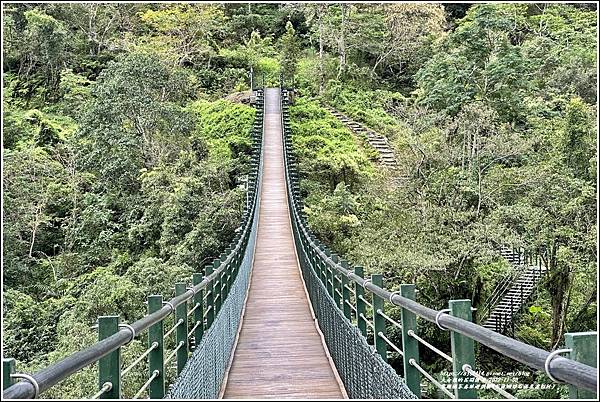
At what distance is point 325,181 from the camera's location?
637 inches

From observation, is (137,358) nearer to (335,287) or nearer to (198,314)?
(198,314)

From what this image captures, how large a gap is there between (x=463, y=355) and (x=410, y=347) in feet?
1.90

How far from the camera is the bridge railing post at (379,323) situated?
9.38 ft

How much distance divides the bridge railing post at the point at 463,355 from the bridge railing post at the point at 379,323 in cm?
106

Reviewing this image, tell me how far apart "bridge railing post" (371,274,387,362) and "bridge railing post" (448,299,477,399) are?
1062 mm

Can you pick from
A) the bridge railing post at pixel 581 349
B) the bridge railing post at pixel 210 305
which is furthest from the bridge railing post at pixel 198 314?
the bridge railing post at pixel 581 349

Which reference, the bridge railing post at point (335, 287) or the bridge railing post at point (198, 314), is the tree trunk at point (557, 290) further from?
the bridge railing post at point (198, 314)

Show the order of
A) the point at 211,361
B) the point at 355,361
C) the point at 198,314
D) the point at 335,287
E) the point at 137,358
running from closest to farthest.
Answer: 1. the point at 137,358
2. the point at 355,361
3. the point at 211,361
4. the point at 198,314
5. the point at 335,287

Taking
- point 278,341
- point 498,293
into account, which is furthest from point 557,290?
point 278,341

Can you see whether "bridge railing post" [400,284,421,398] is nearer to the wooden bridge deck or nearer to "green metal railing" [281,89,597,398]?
"green metal railing" [281,89,597,398]

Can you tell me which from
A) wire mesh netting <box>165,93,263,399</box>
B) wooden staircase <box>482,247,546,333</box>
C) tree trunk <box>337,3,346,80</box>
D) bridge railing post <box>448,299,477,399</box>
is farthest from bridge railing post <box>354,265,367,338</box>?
tree trunk <box>337,3,346,80</box>

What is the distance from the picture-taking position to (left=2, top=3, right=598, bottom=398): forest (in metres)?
9.48

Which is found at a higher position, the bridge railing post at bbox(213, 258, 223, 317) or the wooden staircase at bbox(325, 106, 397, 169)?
the wooden staircase at bbox(325, 106, 397, 169)

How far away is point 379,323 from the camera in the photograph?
2.92 meters
